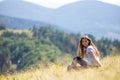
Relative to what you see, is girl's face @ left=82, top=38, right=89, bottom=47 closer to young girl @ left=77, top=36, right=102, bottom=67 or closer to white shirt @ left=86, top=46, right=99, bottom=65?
young girl @ left=77, top=36, right=102, bottom=67

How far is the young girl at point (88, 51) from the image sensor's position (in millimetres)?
10172

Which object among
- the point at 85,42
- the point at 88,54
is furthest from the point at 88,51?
the point at 85,42

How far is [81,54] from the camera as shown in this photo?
1054cm

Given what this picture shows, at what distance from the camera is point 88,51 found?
10180 mm

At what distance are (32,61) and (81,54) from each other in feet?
583

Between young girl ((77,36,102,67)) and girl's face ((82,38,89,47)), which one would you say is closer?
young girl ((77,36,102,67))

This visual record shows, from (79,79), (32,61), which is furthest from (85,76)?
(32,61)

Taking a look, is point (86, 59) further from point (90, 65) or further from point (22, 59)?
point (22, 59)

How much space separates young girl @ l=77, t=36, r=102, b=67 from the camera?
10172mm

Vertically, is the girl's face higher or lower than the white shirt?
higher

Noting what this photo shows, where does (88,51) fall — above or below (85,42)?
below

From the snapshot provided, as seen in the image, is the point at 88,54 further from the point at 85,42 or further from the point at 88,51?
the point at 85,42

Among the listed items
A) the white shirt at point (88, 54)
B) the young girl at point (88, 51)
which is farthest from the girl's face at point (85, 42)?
the white shirt at point (88, 54)

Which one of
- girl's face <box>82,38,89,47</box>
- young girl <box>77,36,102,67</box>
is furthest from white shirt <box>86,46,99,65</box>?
girl's face <box>82,38,89,47</box>
